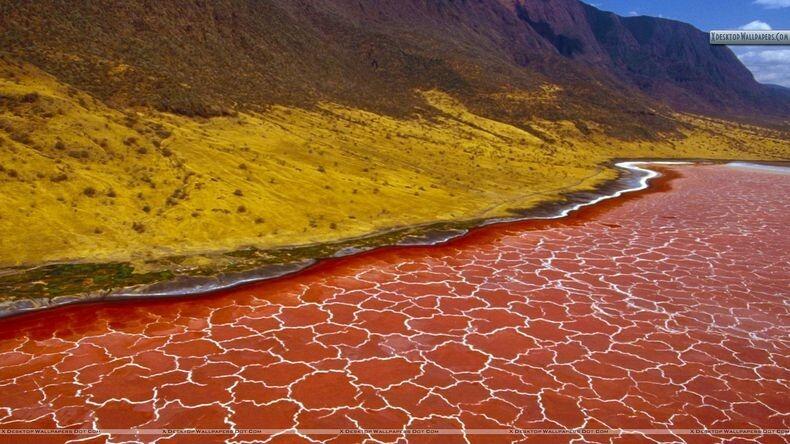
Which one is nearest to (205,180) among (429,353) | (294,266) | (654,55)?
(294,266)

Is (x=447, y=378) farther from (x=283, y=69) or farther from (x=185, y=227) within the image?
(x=283, y=69)

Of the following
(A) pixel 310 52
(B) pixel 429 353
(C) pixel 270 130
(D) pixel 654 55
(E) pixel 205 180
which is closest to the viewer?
(B) pixel 429 353

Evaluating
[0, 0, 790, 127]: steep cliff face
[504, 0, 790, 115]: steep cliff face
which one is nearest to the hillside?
[0, 0, 790, 127]: steep cliff face

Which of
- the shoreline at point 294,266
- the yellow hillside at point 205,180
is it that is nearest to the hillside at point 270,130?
the yellow hillside at point 205,180

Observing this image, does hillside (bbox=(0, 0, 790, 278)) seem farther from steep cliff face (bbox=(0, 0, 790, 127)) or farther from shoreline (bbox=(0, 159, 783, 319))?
shoreline (bbox=(0, 159, 783, 319))

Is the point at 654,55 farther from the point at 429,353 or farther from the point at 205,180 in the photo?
the point at 429,353

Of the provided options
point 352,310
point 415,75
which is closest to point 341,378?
point 352,310

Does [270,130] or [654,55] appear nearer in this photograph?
[270,130]

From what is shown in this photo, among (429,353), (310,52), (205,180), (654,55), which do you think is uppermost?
(654,55)
